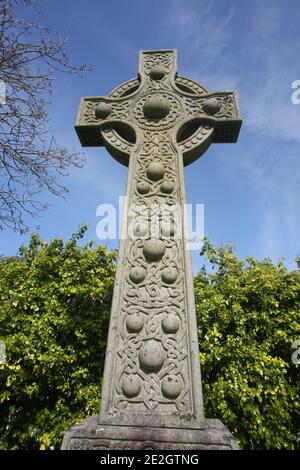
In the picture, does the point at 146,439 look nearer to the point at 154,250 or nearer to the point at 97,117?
the point at 154,250

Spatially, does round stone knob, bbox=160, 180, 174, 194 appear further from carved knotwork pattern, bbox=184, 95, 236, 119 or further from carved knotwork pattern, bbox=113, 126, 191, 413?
carved knotwork pattern, bbox=184, 95, 236, 119

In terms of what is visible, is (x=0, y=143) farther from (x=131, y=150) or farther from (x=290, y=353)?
(x=290, y=353)

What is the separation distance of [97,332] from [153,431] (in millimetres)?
3206

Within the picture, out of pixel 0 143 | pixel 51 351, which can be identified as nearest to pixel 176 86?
pixel 0 143

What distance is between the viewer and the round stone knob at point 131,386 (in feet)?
6.20

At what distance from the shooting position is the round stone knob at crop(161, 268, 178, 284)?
7.70 feet

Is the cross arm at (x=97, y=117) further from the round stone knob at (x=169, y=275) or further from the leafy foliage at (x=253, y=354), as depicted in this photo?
the leafy foliage at (x=253, y=354)

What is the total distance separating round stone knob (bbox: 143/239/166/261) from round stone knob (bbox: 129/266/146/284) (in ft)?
0.47

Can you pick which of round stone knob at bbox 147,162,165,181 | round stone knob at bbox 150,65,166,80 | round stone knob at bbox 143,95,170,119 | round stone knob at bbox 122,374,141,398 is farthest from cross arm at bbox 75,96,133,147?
round stone knob at bbox 122,374,141,398

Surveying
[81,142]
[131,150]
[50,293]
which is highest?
[81,142]

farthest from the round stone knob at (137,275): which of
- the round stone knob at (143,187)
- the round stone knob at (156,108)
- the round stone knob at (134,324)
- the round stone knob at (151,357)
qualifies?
the round stone knob at (156,108)

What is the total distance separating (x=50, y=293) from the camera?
511 centimetres

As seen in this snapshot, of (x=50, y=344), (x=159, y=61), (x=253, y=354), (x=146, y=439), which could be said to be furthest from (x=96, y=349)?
(x=159, y=61)

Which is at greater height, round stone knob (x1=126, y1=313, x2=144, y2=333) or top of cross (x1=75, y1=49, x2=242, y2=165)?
top of cross (x1=75, y1=49, x2=242, y2=165)
